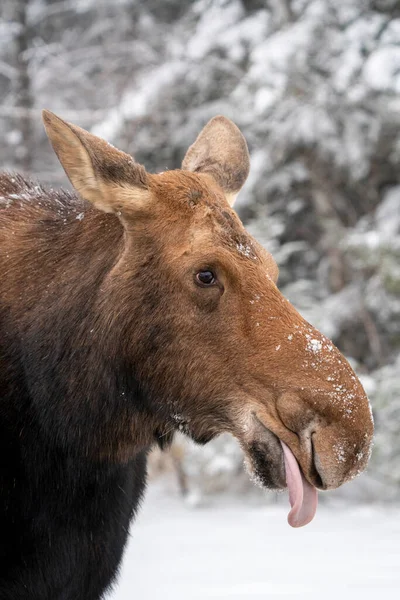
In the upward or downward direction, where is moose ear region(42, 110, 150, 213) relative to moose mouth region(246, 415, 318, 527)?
upward

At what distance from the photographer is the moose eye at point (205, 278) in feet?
8.95

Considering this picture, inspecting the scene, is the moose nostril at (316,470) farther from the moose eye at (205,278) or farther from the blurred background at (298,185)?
the blurred background at (298,185)

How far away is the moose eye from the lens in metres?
2.73

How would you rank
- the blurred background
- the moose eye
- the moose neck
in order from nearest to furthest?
the moose eye, the moose neck, the blurred background

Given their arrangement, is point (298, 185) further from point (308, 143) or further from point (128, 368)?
point (128, 368)

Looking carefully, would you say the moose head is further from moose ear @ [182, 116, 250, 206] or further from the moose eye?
moose ear @ [182, 116, 250, 206]

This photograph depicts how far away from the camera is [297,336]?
104 inches

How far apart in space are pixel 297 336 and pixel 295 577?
365 centimetres

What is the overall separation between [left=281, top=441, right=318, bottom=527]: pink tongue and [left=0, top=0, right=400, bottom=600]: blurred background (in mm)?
3899

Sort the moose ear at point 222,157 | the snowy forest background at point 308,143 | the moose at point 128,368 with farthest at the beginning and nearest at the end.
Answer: the snowy forest background at point 308,143 → the moose ear at point 222,157 → the moose at point 128,368

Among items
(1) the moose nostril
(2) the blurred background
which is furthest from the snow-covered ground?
(1) the moose nostril

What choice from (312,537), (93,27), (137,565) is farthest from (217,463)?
(93,27)

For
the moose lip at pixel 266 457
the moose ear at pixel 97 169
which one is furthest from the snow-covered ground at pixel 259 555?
the moose ear at pixel 97 169

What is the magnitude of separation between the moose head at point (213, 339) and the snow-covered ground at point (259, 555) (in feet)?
7.86
